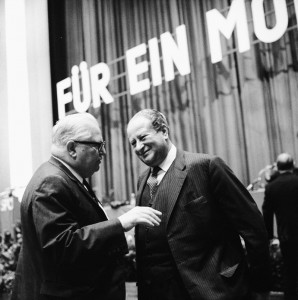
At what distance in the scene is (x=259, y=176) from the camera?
477 centimetres

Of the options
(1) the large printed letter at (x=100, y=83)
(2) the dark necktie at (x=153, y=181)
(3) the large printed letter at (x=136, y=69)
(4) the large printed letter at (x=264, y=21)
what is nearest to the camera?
(2) the dark necktie at (x=153, y=181)

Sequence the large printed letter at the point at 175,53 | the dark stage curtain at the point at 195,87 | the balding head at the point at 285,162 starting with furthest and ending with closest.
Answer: the large printed letter at the point at 175,53 → the dark stage curtain at the point at 195,87 → the balding head at the point at 285,162

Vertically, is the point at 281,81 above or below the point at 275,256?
above

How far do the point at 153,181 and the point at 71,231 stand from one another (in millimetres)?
595

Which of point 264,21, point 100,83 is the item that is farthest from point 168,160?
point 100,83

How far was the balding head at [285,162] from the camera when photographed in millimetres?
3420

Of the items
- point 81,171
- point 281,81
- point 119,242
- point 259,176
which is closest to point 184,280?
point 119,242

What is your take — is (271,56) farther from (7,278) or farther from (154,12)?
(7,278)

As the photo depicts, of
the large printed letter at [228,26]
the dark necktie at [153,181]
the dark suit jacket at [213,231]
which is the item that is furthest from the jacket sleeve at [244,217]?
the large printed letter at [228,26]

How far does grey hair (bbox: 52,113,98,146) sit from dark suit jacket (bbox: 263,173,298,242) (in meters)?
2.10

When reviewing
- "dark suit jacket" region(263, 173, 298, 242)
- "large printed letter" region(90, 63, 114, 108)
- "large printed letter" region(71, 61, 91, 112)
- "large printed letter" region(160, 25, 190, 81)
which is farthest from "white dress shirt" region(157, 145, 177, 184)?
"large printed letter" region(71, 61, 91, 112)

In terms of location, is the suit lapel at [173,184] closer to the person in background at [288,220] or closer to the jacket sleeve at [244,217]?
the jacket sleeve at [244,217]

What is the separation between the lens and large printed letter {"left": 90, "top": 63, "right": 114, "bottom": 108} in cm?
605

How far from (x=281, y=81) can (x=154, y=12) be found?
7.38 feet
